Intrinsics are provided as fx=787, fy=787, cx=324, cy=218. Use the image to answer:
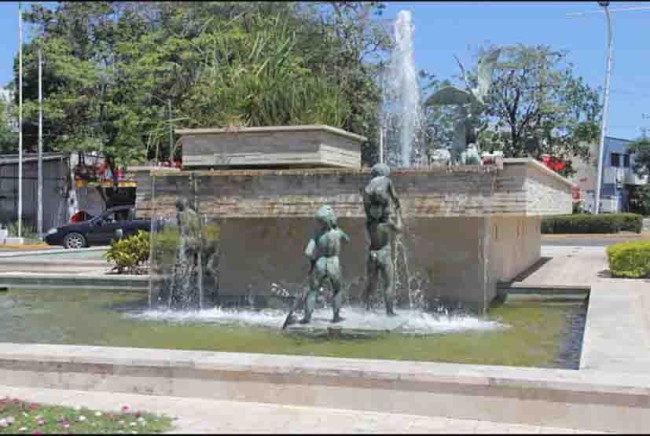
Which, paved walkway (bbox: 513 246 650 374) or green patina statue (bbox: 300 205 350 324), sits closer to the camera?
paved walkway (bbox: 513 246 650 374)

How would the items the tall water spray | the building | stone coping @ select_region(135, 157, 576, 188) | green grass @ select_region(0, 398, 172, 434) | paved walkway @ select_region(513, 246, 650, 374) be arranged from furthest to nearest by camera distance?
the building, the tall water spray, stone coping @ select_region(135, 157, 576, 188), paved walkway @ select_region(513, 246, 650, 374), green grass @ select_region(0, 398, 172, 434)

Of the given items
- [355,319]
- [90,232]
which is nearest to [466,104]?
[355,319]

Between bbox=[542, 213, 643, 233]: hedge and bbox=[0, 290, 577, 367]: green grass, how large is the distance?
66.9ft

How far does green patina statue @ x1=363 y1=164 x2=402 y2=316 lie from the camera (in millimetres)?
8922

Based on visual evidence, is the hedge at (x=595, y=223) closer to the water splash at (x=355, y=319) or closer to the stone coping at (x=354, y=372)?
the water splash at (x=355, y=319)

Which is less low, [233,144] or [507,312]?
[233,144]

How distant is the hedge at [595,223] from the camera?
99.3 ft


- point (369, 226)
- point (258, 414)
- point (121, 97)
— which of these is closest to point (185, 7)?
point (258, 414)

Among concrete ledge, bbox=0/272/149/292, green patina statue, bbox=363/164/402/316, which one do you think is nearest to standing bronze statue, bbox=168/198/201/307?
concrete ledge, bbox=0/272/149/292

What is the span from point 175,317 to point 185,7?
293 inches

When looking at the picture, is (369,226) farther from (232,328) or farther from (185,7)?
(185,7)

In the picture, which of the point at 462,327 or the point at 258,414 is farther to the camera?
the point at 462,327

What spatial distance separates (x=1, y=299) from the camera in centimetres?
1297

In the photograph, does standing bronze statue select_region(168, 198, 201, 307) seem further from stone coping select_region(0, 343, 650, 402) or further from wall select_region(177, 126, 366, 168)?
stone coping select_region(0, 343, 650, 402)
